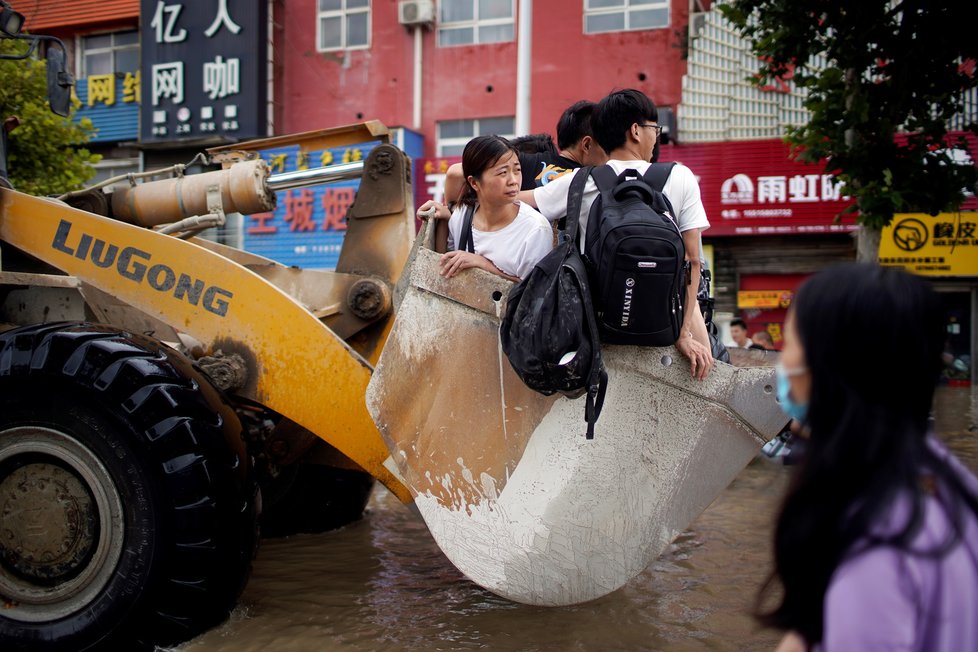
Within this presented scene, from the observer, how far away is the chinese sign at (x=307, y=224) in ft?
59.6

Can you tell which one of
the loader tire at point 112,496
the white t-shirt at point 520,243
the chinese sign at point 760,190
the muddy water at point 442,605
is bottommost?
the muddy water at point 442,605

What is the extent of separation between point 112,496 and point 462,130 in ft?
52.1

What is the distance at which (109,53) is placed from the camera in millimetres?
21125

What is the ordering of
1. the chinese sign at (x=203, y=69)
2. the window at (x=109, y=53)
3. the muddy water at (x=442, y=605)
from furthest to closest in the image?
the window at (x=109, y=53) < the chinese sign at (x=203, y=69) < the muddy water at (x=442, y=605)

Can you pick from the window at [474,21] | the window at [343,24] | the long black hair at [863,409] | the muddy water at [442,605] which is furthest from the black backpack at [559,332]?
the window at [343,24]

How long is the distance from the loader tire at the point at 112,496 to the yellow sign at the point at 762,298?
13.8 metres

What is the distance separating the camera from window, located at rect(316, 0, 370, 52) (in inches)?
759

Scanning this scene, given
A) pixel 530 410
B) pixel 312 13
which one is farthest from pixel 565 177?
pixel 312 13

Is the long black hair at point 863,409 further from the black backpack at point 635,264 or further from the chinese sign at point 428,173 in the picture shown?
the chinese sign at point 428,173

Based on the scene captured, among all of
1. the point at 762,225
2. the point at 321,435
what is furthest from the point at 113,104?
the point at 321,435

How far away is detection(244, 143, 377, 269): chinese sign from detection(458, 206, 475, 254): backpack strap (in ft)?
48.4

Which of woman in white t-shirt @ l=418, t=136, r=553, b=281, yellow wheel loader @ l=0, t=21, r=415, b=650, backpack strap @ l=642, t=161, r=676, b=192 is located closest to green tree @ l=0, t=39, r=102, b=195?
yellow wheel loader @ l=0, t=21, r=415, b=650

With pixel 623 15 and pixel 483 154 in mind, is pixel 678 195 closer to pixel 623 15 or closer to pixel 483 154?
pixel 483 154

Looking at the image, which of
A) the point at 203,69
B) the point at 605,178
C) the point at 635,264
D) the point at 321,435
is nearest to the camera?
the point at 635,264
